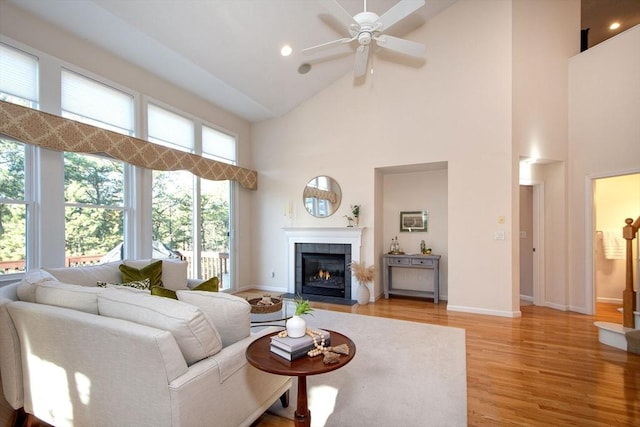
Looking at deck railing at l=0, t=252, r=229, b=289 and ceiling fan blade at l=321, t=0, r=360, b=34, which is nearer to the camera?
ceiling fan blade at l=321, t=0, r=360, b=34

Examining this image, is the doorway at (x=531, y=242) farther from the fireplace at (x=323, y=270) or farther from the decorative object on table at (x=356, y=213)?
the fireplace at (x=323, y=270)

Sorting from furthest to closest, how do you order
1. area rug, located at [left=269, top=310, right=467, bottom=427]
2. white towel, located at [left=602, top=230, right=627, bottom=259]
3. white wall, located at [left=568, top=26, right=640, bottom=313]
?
white towel, located at [left=602, top=230, right=627, bottom=259]
white wall, located at [left=568, top=26, right=640, bottom=313]
area rug, located at [left=269, top=310, right=467, bottom=427]

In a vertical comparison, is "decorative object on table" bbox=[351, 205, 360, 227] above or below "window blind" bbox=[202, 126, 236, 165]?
below

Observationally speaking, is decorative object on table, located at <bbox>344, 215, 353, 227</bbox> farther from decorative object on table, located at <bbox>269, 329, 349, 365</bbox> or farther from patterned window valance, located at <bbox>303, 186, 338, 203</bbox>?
decorative object on table, located at <bbox>269, 329, 349, 365</bbox>

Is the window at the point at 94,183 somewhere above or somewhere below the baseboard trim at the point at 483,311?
above

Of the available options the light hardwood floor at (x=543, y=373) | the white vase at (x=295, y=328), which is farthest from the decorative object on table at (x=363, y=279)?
the white vase at (x=295, y=328)

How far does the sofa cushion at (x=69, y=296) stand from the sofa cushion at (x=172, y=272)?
1.52 meters

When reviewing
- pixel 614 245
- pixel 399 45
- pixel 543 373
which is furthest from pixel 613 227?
pixel 399 45

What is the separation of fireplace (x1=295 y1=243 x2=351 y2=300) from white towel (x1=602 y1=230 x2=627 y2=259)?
13.9 feet

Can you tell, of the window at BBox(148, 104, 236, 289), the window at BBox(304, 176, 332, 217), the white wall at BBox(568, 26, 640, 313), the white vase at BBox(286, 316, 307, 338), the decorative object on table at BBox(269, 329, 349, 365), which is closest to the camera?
the decorative object on table at BBox(269, 329, 349, 365)

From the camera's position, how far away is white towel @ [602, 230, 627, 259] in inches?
195

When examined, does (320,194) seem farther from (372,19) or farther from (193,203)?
(372,19)

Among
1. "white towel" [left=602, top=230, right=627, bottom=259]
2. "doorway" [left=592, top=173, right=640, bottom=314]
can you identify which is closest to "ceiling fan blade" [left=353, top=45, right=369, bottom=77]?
"doorway" [left=592, top=173, right=640, bottom=314]

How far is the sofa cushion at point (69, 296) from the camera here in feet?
6.00
